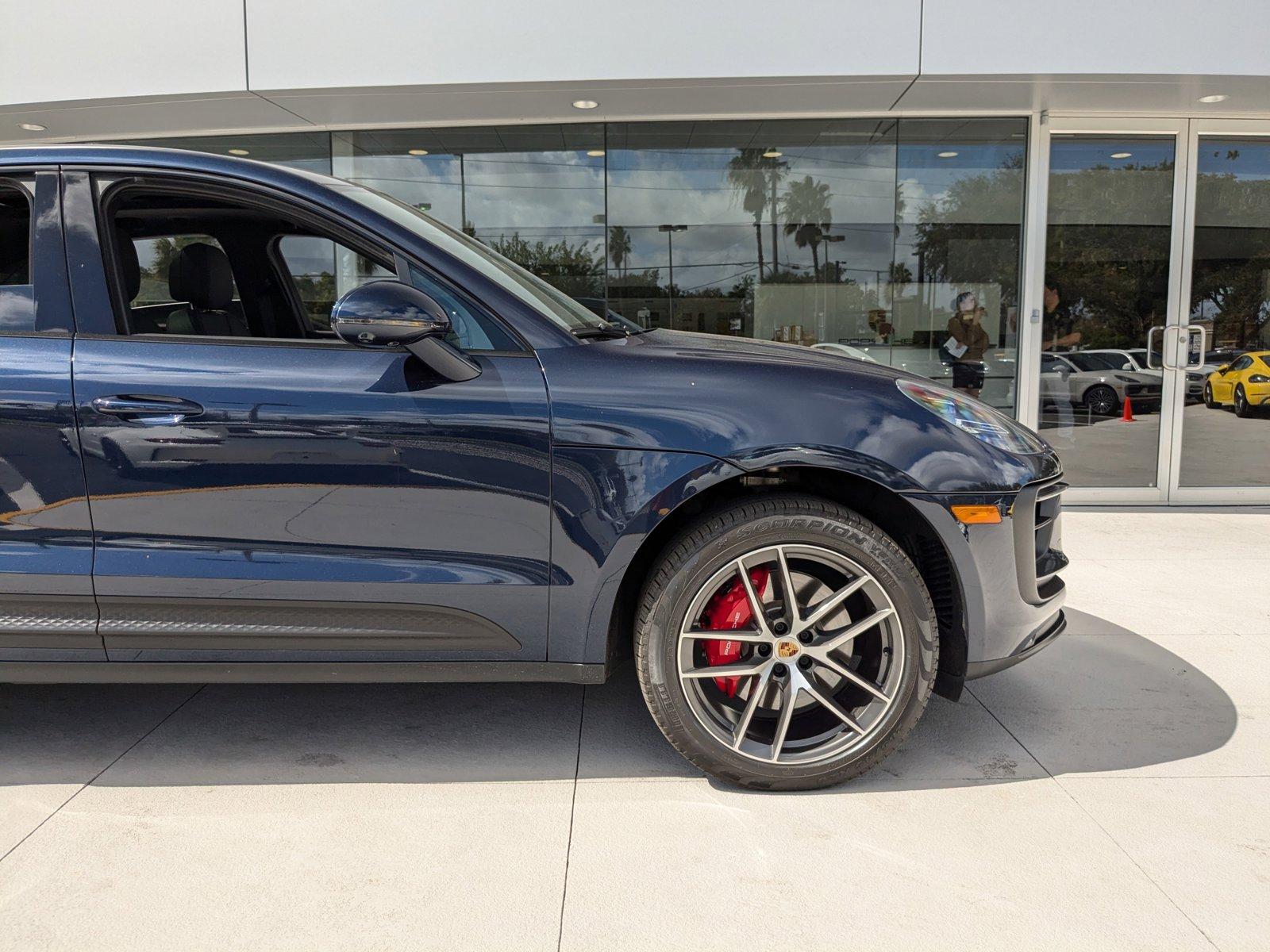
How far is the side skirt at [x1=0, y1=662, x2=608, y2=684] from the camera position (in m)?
2.54

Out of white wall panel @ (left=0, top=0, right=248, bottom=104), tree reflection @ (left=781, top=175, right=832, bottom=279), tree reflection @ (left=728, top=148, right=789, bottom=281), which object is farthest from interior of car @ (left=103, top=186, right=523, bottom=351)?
tree reflection @ (left=781, top=175, right=832, bottom=279)

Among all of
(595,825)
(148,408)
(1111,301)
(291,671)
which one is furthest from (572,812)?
(1111,301)

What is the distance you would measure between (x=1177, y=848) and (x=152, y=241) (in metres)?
3.46

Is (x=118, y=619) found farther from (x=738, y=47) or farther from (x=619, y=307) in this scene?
(x=619, y=307)

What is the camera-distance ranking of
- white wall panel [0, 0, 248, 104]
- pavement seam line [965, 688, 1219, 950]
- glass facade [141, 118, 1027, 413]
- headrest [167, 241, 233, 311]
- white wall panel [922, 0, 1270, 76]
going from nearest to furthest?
pavement seam line [965, 688, 1219, 950]
headrest [167, 241, 233, 311]
white wall panel [922, 0, 1270, 76]
white wall panel [0, 0, 248, 104]
glass facade [141, 118, 1027, 413]

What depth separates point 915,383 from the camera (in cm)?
271

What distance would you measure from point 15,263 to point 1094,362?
7542 mm

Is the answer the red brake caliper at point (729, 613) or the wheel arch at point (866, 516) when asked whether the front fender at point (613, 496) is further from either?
the red brake caliper at point (729, 613)

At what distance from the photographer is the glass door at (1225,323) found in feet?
24.3

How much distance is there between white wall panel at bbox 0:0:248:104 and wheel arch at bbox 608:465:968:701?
552cm

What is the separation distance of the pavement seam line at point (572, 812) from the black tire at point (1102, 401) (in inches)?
236

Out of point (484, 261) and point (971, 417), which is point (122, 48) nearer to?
point (484, 261)

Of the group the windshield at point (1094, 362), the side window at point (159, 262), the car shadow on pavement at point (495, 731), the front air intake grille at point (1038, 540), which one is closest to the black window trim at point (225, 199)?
the side window at point (159, 262)

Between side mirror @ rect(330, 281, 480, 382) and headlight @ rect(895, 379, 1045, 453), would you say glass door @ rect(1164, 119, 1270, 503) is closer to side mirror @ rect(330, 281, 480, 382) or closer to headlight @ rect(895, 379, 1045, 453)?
headlight @ rect(895, 379, 1045, 453)
